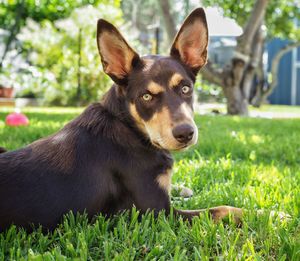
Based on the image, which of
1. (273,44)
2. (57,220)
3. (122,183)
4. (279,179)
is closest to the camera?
(57,220)

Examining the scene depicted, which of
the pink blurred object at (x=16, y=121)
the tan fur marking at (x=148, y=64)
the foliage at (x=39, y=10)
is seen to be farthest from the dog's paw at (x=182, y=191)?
the foliage at (x=39, y=10)

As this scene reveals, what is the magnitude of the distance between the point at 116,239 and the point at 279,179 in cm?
205

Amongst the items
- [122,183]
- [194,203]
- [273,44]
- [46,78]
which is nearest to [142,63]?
[122,183]

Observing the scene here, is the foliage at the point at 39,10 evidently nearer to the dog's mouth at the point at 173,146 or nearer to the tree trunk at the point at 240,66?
the tree trunk at the point at 240,66

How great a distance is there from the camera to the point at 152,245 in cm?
248

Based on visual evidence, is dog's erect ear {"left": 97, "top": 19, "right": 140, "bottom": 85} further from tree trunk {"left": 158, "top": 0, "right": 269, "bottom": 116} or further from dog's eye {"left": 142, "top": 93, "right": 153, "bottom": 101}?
tree trunk {"left": 158, "top": 0, "right": 269, "bottom": 116}

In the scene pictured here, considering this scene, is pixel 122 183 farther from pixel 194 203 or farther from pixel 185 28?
pixel 185 28

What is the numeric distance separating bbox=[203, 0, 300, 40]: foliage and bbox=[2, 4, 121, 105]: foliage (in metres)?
4.78

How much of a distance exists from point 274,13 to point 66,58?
952 cm

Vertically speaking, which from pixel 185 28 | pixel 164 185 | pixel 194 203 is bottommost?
pixel 194 203

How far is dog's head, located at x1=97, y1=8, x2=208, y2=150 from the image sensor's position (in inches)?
115

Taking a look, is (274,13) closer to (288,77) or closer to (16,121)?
(288,77)

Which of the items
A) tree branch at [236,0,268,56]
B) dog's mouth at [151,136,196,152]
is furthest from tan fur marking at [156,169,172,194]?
tree branch at [236,0,268,56]

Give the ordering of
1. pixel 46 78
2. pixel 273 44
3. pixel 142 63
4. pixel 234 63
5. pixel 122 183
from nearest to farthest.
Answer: pixel 122 183, pixel 142 63, pixel 234 63, pixel 46 78, pixel 273 44
